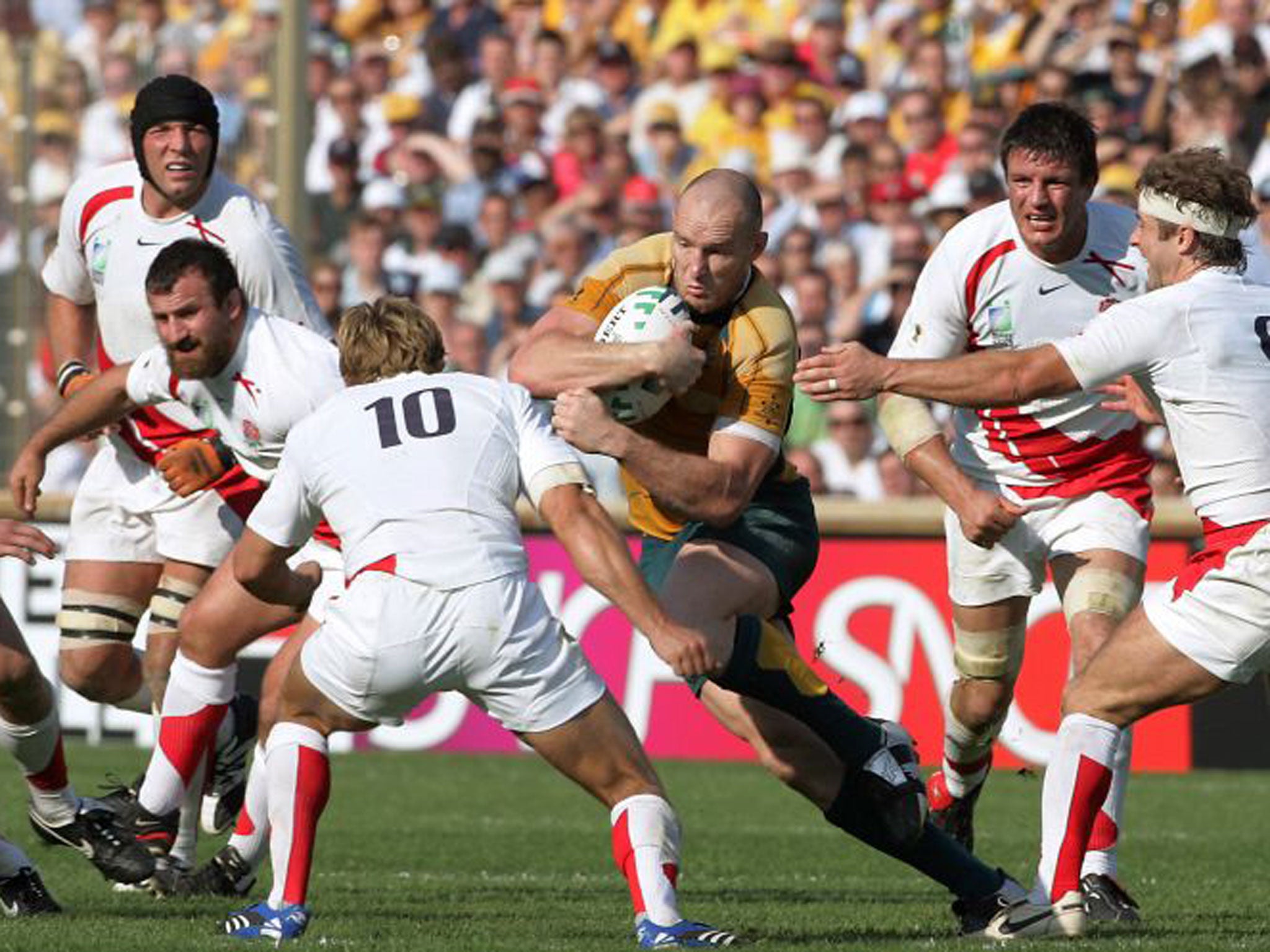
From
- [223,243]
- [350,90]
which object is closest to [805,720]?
[223,243]

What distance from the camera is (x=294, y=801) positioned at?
7.51 m

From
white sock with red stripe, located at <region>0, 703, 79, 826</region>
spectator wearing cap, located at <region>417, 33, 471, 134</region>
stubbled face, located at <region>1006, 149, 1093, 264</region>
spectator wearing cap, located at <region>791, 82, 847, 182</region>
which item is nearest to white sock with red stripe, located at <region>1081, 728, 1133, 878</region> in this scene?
stubbled face, located at <region>1006, 149, 1093, 264</region>

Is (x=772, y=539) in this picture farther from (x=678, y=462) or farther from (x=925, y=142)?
(x=925, y=142)

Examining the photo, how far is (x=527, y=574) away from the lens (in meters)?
7.52

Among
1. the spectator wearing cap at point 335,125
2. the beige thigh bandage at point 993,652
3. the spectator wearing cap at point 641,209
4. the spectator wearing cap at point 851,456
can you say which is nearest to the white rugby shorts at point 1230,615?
the beige thigh bandage at point 993,652

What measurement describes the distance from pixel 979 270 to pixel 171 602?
3.43 metres

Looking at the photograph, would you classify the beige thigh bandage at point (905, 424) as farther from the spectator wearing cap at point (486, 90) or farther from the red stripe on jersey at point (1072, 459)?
the spectator wearing cap at point (486, 90)

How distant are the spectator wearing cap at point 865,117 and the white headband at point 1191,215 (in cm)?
1104

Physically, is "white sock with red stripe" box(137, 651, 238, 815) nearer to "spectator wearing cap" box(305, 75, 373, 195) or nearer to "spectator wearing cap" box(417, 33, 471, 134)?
"spectator wearing cap" box(305, 75, 373, 195)

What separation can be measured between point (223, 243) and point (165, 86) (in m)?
0.63

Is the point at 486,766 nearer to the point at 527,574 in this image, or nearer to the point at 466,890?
the point at 466,890

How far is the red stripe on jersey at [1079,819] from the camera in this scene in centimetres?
795

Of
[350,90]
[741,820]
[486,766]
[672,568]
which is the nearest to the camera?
[672,568]

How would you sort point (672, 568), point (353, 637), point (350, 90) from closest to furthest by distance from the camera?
1. point (353, 637)
2. point (672, 568)
3. point (350, 90)
